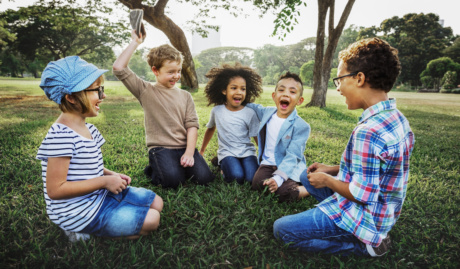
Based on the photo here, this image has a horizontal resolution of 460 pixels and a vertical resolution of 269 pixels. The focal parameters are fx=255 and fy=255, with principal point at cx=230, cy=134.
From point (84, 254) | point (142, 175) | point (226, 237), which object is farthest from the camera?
point (142, 175)

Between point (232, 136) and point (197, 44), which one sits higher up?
point (197, 44)

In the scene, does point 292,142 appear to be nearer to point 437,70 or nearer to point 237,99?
point 237,99

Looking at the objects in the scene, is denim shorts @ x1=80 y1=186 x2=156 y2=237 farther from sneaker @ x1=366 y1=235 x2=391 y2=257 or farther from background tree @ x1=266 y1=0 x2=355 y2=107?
background tree @ x1=266 y1=0 x2=355 y2=107

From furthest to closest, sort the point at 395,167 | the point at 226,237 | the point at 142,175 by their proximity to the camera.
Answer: the point at 142,175
the point at 226,237
the point at 395,167

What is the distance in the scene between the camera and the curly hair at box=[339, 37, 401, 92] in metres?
1.74

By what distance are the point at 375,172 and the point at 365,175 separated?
0.06 m

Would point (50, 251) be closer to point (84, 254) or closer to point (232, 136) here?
point (84, 254)

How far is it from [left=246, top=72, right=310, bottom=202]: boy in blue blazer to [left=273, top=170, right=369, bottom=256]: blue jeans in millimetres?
735

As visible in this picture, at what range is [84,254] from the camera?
177 centimetres

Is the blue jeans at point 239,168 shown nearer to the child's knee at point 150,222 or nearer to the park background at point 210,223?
the park background at point 210,223

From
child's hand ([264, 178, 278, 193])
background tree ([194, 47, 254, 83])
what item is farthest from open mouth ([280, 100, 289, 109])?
background tree ([194, 47, 254, 83])

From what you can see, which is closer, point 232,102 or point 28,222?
point 28,222

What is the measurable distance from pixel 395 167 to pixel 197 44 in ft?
681

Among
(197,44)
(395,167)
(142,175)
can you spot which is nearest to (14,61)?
(142,175)
